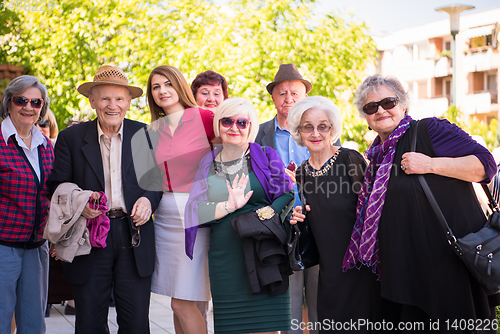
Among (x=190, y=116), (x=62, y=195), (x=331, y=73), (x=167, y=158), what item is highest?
(x=331, y=73)

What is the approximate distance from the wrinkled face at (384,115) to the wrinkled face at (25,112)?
8.31 ft

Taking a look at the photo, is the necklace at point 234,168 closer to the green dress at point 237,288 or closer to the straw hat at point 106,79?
the green dress at point 237,288

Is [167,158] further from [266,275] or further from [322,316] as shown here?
[322,316]

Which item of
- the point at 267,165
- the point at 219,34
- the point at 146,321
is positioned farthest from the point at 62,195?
the point at 219,34

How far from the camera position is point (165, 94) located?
387 cm

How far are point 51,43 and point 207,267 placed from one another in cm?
737

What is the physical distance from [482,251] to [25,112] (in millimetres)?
3322

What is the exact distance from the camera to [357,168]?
10.7ft

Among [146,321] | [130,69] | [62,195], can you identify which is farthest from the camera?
[130,69]

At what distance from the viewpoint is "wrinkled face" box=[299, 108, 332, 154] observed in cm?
332

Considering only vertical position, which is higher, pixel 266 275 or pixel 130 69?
pixel 130 69

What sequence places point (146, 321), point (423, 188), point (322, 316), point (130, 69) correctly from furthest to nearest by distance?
point (130, 69), point (146, 321), point (322, 316), point (423, 188)

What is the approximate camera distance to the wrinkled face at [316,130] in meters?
3.32

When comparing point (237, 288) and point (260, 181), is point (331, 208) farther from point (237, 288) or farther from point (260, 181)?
point (237, 288)
